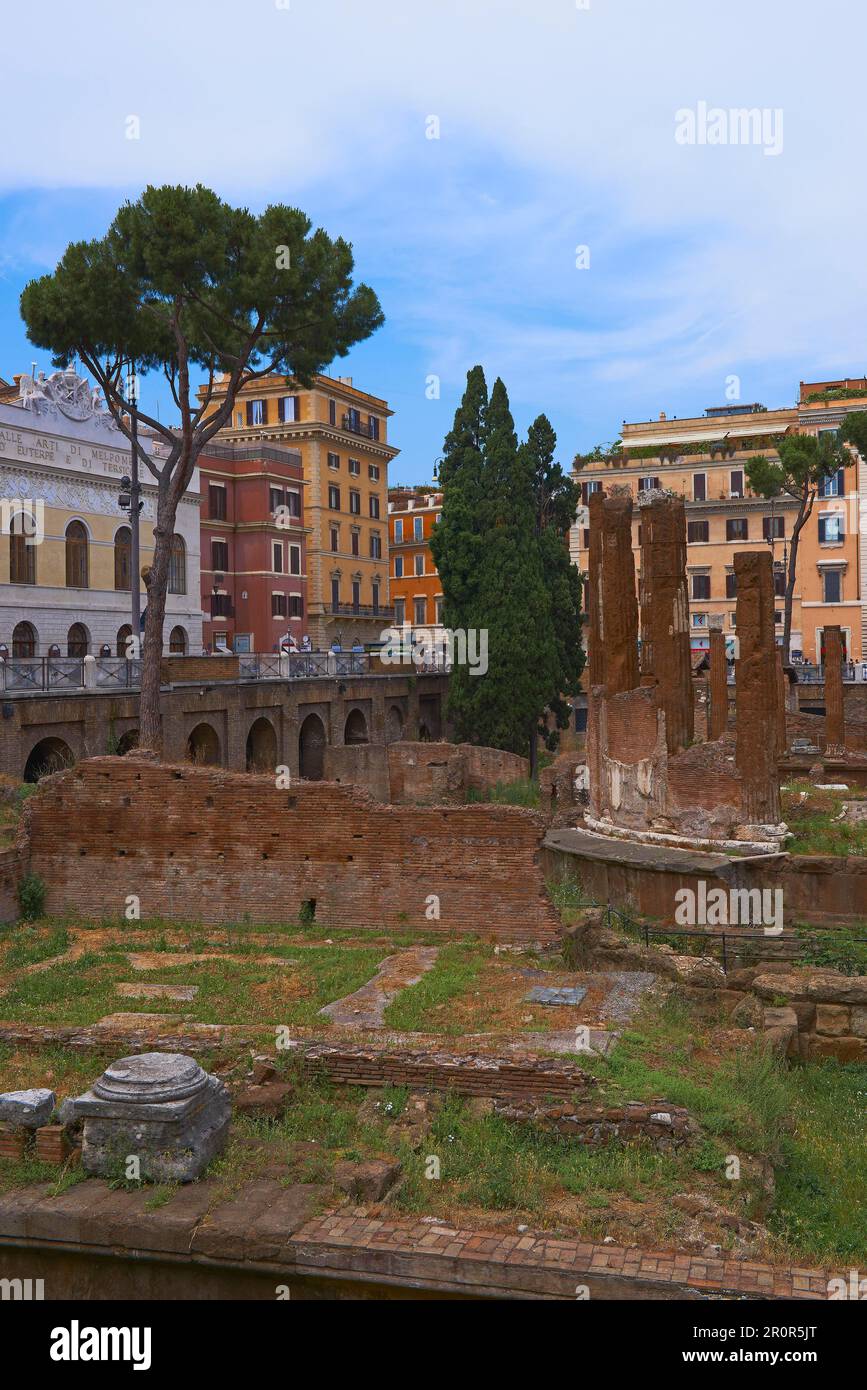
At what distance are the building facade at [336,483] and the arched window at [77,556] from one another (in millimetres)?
14217

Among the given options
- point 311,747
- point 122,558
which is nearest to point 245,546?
point 122,558

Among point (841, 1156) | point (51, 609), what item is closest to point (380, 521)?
point (51, 609)

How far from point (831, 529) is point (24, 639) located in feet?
104

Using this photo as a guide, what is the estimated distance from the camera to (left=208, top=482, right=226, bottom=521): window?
45681 millimetres

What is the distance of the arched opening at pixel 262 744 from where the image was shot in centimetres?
3422

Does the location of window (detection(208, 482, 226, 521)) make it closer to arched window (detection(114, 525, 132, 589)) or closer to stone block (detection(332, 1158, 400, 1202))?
arched window (detection(114, 525, 132, 589))

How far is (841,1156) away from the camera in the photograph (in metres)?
7.86

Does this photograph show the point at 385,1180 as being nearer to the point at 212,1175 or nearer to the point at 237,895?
the point at 212,1175

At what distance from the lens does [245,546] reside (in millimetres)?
47062

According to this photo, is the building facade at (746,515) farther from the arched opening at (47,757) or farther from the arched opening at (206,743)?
the arched opening at (47,757)

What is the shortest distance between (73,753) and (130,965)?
1471 centimetres

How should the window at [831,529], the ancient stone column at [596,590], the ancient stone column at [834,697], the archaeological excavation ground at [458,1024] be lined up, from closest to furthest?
the archaeological excavation ground at [458,1024] → the ancient stone column at [596,590] → the ancient stone column at [834,697] → the window at [831,529]

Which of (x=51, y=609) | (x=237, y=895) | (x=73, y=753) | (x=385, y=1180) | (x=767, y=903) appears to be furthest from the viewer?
(x=51, y=609)

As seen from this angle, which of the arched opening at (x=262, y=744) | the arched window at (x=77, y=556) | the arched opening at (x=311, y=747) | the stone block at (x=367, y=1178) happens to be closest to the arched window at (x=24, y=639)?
the arched window at (x=77, y=556)
